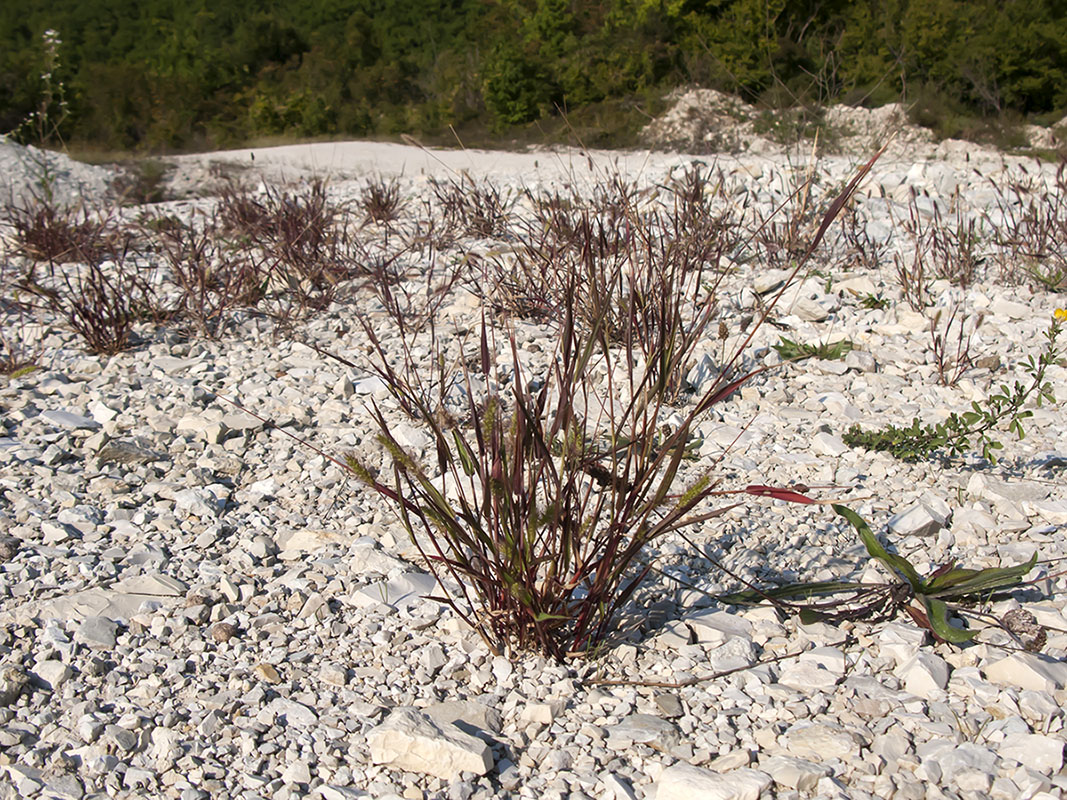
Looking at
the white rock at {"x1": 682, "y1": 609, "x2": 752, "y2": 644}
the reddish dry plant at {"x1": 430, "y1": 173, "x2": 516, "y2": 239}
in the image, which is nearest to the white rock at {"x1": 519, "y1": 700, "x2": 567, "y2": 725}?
the white rock at {"x1": 682, "y1": 609, "x2": 752, "y2": 644}

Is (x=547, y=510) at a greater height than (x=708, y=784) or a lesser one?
greater

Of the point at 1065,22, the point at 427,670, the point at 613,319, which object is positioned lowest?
the point at 427,670

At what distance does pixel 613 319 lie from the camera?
322 centimetres

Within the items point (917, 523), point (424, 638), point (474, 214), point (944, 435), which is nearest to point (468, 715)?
point (424, 638)

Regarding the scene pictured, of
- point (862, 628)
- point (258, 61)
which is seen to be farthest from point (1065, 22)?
point (258, 61)

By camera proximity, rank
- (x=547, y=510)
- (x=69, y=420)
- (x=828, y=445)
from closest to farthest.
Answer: (x=547, y=510) → (x=828, y=445) → (x=69, y=420)

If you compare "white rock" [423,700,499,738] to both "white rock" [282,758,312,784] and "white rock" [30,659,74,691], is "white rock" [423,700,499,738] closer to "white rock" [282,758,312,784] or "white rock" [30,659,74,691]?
"white rock" [282,758,312,784]

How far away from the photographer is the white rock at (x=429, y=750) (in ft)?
4.46

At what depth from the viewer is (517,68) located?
17.5 meters

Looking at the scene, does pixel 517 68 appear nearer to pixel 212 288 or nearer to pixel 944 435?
pixel 212 288

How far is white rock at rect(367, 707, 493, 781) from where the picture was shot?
1.36m

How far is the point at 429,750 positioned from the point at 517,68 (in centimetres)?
1778

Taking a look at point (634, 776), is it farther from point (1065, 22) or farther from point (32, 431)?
point (1065, 22)

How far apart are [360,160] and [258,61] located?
21854mm
